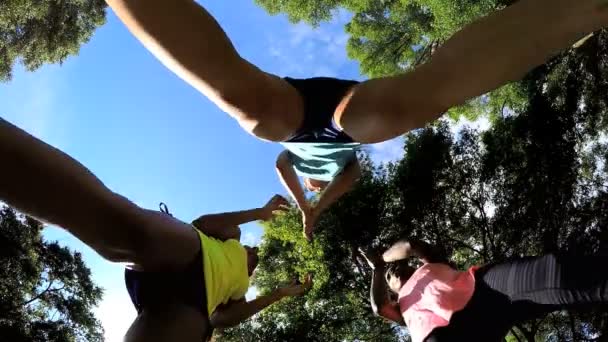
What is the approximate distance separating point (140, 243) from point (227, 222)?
158 centimetres

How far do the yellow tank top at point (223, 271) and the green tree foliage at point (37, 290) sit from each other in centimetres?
1088

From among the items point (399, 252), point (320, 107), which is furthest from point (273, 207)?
point (320, 107)

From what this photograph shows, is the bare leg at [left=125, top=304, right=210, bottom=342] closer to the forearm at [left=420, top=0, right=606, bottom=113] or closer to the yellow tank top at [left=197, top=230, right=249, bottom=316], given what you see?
the yellow tank top at [left=197, top=230, right=249, bottom=316]

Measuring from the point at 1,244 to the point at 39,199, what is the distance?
12.9 m

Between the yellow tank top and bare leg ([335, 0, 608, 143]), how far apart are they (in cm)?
99

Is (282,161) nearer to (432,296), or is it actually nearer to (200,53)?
(432,296)

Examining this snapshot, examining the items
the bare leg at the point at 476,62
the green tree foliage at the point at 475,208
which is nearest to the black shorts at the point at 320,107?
the bare leg at the point at 476,62

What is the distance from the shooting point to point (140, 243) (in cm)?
206

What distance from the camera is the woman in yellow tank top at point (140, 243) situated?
5.65 ft

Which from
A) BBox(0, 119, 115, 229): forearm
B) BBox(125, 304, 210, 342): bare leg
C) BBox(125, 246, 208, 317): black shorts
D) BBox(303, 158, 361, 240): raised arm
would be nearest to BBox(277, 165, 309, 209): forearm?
BBox(303, 158, 361, 240): raised arm

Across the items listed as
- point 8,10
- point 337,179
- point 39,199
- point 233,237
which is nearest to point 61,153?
point 39,199

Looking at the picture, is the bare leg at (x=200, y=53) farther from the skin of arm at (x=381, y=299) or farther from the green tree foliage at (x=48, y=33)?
the green tree foliage at (x=48, y=33)

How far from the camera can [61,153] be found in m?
1.85

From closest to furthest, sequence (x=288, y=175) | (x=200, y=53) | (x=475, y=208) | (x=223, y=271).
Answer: (x=200, y=53) < (x=223, y=271) < (x=288, y=175) < (x=475, y=208)
